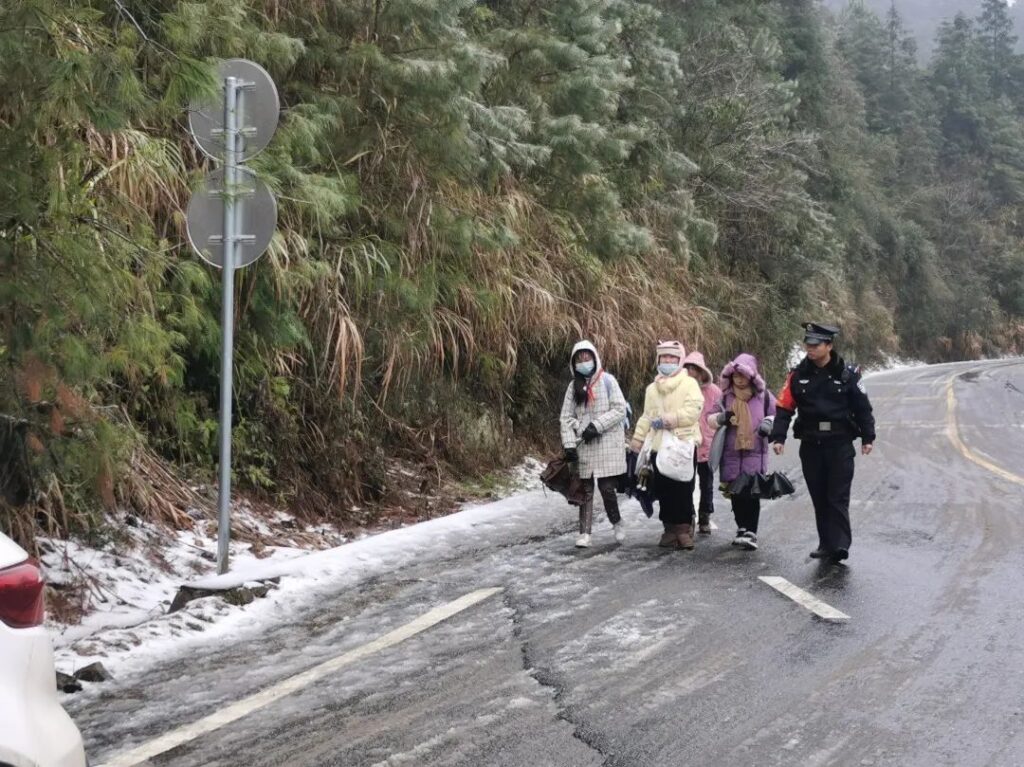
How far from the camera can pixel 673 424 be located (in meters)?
8.87

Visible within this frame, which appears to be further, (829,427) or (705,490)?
(705,490)

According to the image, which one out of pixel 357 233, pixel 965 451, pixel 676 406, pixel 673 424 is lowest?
pixel 965 451

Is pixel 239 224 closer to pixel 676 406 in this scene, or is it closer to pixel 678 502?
pixel 676 406

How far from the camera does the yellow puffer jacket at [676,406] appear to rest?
29.0 feet

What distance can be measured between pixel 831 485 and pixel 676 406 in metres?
1.37

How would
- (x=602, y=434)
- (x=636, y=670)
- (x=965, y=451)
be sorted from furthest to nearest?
(x=965, y=451)
(x=602, y=434)
(x=636, y=670)

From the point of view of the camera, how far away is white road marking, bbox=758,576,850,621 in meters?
6.52

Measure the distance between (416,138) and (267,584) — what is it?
222 inches

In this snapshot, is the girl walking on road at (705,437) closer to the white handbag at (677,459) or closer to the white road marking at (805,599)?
the white handbag at (677,459)

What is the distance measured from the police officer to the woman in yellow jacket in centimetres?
79

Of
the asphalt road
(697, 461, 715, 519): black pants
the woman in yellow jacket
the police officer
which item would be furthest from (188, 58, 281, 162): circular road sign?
(697, 461, 715, 519): black pants

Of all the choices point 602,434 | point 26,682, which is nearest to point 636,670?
point 26,682

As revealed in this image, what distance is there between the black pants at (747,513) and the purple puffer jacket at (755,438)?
0.80 ft

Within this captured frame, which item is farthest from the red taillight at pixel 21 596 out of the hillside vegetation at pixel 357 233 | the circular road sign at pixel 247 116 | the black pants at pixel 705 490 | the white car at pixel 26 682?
the black pants at pixel 705 490
